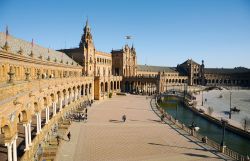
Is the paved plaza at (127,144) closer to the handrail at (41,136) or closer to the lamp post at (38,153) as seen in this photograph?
the lamp post at (38,153)

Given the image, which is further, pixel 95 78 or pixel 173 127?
pixel 95 78

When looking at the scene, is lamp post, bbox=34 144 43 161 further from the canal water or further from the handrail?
the canal water

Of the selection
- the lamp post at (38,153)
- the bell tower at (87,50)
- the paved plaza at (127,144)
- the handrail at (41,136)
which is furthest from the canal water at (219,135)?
the bell tower at (87,50)

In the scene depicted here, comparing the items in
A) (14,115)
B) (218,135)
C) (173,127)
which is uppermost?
(14,115)

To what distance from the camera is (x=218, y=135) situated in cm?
3866

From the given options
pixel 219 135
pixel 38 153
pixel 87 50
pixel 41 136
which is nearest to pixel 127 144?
pixel 41 136

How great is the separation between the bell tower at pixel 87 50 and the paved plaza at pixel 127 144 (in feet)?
119

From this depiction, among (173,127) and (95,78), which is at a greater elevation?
(95,78)

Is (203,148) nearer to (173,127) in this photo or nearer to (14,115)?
(173,127)

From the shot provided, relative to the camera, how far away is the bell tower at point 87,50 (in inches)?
2739

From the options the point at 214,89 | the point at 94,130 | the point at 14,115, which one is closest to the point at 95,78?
the point at 94,130

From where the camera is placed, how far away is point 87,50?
233 ft

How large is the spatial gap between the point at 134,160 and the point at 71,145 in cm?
750

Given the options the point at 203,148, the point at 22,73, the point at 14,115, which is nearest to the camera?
the point at 14,115
